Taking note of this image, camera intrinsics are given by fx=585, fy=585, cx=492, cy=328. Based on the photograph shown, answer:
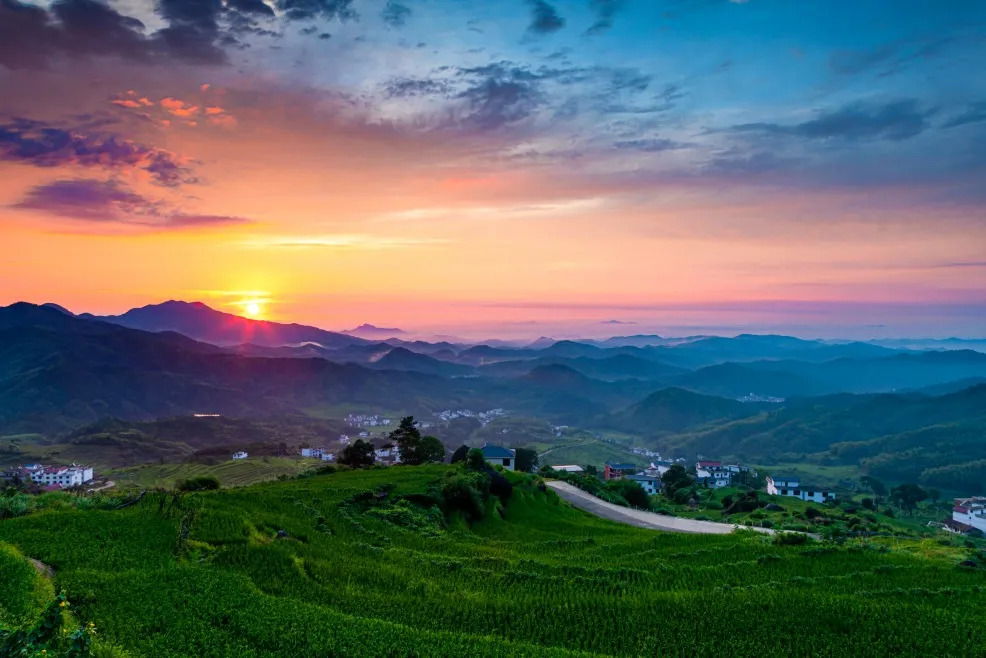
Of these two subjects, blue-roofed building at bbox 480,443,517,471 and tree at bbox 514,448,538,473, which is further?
tree at bbox 514,448,538,473

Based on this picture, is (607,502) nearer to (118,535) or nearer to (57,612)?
(118,535)

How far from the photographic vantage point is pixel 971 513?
7550 centimetres

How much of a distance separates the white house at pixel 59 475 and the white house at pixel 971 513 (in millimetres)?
124947

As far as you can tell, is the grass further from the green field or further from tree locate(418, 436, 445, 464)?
the green field

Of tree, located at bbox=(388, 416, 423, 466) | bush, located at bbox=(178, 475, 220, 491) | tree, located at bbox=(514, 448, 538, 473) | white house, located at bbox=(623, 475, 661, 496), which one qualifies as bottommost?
white house, located at bbox=(623, 475, 661, 496)

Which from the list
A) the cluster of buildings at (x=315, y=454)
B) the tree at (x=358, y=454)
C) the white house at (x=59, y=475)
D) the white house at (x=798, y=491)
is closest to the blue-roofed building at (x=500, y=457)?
the tree at (x=358, y=454)

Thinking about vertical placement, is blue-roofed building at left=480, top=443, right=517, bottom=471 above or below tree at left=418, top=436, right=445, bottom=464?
below

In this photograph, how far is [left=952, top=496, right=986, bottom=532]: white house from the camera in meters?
71.8

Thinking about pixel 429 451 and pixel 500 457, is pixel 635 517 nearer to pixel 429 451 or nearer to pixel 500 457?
pixel 500 457

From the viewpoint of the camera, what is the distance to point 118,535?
16.0m

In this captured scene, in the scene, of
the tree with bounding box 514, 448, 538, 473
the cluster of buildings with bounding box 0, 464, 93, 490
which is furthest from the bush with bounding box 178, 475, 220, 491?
the cluster of buildings with bounding box 0, 464, 93, 490

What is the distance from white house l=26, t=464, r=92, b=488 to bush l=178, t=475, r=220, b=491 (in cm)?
8057

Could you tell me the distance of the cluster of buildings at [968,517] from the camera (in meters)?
69.7

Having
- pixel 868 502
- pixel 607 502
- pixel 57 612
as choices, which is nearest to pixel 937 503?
pixel 868 502
